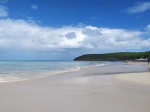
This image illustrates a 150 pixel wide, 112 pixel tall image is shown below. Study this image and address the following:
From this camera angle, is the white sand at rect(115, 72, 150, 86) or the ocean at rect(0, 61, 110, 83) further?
the ocean at rect(0, 61, 110, 83)

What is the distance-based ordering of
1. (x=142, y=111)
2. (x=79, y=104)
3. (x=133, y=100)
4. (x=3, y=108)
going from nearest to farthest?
(x=142, y=111) < (x=3, y=108) < (x=79, y=104) < (x=133, y=100)

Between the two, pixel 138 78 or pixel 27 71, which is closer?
pixel 138 78

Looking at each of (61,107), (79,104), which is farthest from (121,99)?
(61,107)

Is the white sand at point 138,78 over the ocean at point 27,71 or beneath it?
beneath

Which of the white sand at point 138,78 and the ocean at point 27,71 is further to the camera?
the ocean at point 27,71

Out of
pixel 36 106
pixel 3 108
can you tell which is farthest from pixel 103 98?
pixel 3 108

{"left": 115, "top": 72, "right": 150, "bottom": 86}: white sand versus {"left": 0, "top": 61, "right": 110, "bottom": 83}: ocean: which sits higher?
{"left": 0, "top": 61, "right": 110, "bottom": 83}: ocean

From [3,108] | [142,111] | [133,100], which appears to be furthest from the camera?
[133,100]

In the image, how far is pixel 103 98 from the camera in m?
10.5

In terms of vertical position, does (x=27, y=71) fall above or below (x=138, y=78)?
above

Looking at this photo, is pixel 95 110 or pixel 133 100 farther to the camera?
pixel 133 100

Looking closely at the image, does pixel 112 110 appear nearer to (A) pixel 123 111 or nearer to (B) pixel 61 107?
(A) pixel 123 111

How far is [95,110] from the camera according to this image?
27.0ft

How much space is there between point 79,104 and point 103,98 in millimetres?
1660
